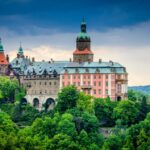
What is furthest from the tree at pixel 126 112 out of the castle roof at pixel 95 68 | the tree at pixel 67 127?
the castle roof at pixel 95 68

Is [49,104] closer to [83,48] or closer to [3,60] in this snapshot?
[83,48]

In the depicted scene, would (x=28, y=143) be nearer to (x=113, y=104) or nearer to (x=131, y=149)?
(x=131, y=149)

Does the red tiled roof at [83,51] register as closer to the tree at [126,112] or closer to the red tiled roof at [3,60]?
the red tiled roof at [3,60]

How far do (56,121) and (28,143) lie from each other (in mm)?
26748

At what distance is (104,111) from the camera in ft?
449

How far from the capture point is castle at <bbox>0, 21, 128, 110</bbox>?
150 m

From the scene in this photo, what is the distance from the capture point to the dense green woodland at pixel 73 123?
10365cm

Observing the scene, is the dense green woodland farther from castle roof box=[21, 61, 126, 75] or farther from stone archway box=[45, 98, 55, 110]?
castle roof box=[21, 61, 126, 75]

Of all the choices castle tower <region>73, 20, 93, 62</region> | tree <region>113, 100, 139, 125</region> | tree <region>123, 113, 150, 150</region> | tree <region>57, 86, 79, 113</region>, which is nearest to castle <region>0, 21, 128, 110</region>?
castle tower <region>73, 20, 93, 62</region>

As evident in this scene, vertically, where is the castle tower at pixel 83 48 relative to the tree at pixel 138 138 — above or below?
→ above

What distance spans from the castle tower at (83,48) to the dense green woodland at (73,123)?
9.88 metres

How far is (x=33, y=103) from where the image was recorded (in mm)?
158625

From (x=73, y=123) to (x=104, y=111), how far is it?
17040 millimetres

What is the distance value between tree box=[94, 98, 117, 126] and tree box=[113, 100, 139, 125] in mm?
1358
